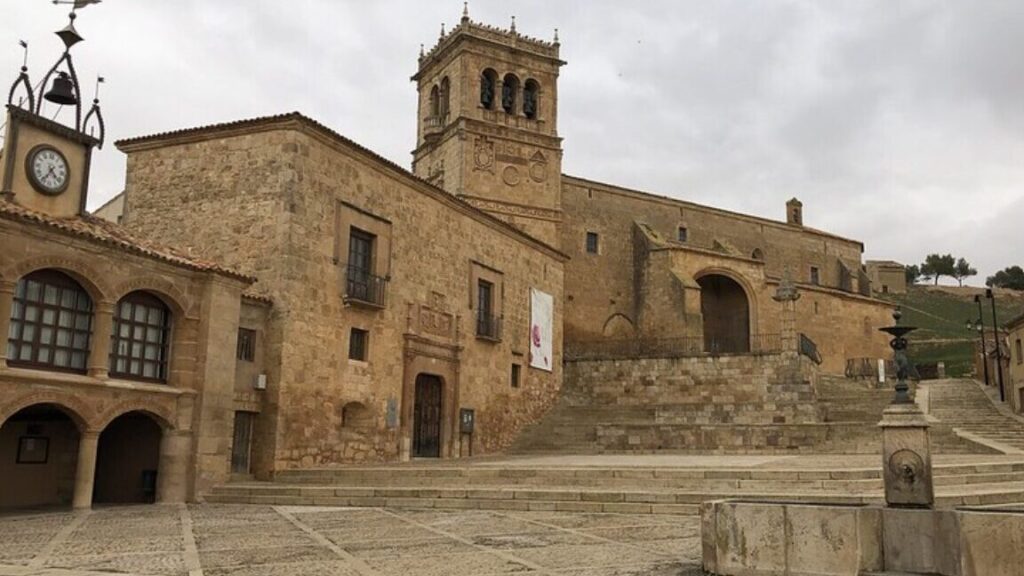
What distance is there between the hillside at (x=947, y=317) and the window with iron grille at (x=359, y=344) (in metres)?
38.3

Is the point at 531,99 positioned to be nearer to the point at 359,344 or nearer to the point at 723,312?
the point at 723,312

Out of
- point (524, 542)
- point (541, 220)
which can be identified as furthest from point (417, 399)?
point (541, 220)

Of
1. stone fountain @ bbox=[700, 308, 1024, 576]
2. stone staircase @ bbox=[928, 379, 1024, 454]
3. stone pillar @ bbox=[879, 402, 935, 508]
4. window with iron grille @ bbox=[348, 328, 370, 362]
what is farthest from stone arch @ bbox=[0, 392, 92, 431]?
stone staircase @ bbox=[928, 379, 1024, 454]

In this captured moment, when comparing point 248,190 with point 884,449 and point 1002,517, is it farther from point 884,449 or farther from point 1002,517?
point 1002,517

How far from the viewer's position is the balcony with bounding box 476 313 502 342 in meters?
21.8

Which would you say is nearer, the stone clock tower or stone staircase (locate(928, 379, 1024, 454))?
the stone clock tower

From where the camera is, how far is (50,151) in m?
12.8

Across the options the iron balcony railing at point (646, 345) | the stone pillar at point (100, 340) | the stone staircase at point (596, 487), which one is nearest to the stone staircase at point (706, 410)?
the iron balcony railing at point (646, 345)

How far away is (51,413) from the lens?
13.2 meters

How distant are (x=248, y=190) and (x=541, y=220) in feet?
53.3

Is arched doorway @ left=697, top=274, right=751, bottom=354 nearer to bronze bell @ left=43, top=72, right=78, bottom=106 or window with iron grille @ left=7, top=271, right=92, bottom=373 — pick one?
bronze bell @ left=43, top=72, right=78, bottom=106

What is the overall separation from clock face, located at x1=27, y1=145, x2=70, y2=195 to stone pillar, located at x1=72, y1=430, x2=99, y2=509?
3.67 metres

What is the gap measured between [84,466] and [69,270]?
9.12 feet

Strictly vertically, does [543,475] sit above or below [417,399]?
below
